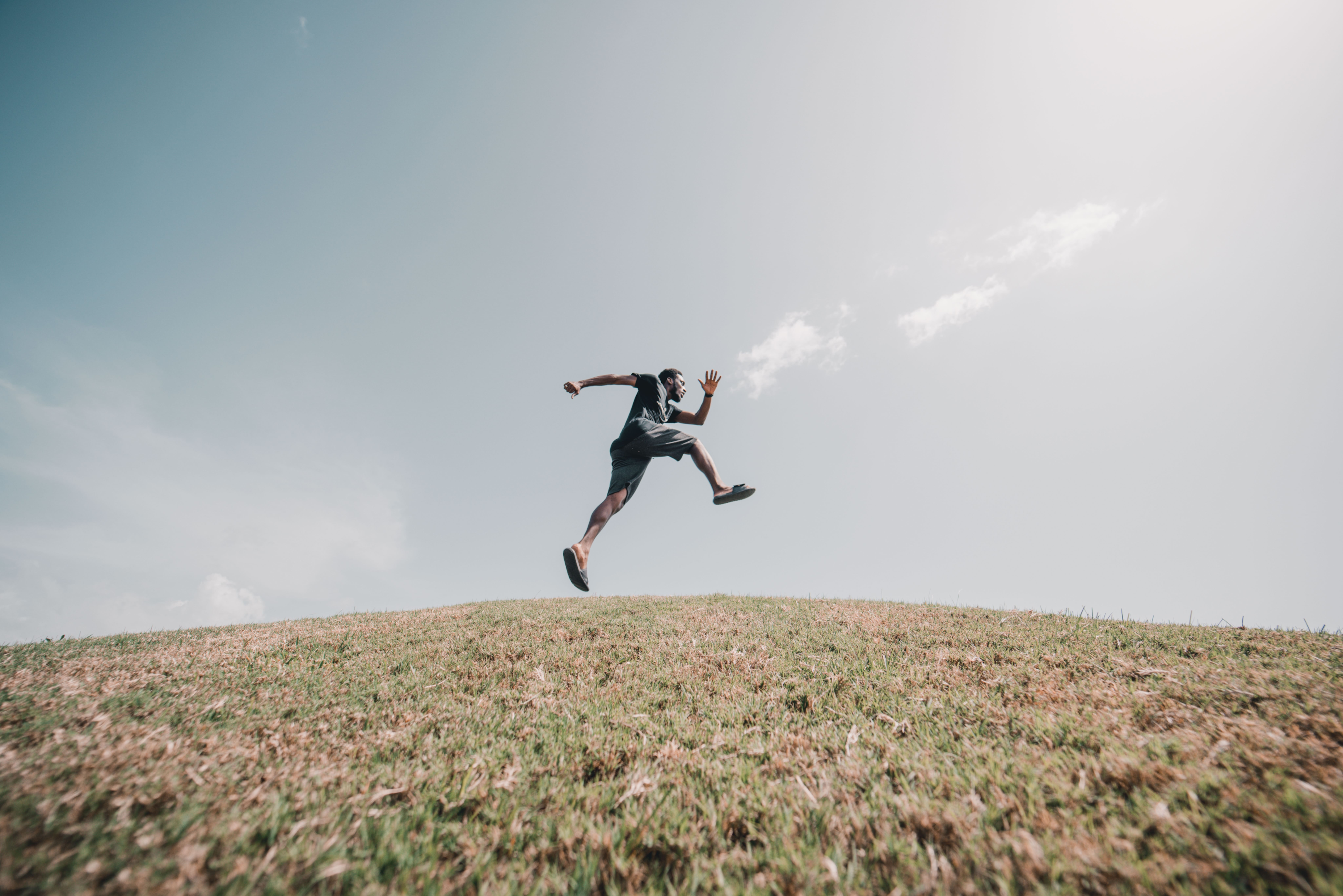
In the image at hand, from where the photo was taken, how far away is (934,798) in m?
2.68

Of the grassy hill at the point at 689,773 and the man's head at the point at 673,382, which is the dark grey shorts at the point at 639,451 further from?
the grassy hill at the point at 689,773

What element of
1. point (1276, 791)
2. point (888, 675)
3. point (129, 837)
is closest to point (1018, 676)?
point (888, 675)

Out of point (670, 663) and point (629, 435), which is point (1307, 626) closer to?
point (670, 663)

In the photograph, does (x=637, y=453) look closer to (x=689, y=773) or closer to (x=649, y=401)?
(x=649, y=401)

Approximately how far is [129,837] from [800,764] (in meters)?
3.49

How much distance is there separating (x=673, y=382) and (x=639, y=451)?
140 cm

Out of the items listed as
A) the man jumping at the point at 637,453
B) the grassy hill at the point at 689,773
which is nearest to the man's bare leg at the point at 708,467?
the man jumping at the point at 637,453

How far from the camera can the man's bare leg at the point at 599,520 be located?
234 inches

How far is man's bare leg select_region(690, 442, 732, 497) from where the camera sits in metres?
6.54

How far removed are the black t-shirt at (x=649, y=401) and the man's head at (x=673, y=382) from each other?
14cm

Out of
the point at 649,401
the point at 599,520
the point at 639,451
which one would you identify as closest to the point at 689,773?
the point at 599,520

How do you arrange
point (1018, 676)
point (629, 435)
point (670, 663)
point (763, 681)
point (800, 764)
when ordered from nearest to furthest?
1. point (800, 764)
2. point (1018, 676)
3. point (763, 681)
4. point (670, 663)
5. point (629, 435)

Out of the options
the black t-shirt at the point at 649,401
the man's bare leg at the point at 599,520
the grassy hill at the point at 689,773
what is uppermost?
the black t-shirt at the point at 649,401

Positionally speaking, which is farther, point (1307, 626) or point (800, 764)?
point (1307, 626)
